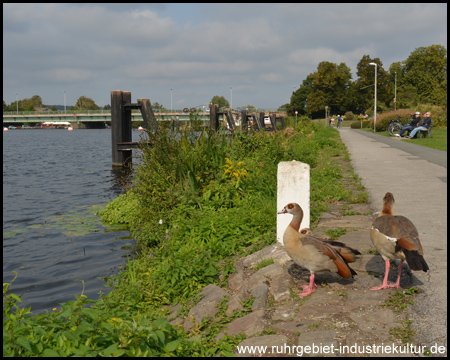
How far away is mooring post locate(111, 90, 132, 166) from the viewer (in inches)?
802

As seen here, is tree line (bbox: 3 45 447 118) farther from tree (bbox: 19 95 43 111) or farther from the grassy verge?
tree (bbox: 19 95 43 111)

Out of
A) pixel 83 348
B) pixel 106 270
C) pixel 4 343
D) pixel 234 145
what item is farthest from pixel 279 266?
pixel 234 145

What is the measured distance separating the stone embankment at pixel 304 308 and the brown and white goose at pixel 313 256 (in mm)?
225

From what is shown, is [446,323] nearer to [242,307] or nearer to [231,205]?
[242,307]

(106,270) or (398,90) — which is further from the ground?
(398,90)

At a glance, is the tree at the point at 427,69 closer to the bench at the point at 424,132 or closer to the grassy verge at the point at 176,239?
the bench at the point at 424,132

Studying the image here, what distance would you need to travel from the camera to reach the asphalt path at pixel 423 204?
4.13 metres

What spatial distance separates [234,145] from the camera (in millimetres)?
10977

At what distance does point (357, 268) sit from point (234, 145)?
5.99 meters

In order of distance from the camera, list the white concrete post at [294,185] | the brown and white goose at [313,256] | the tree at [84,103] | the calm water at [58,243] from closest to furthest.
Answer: the brown and white goose at [313,256], the white concrete post at [294,185], the calm water at [58,243], the tree at [84,103]

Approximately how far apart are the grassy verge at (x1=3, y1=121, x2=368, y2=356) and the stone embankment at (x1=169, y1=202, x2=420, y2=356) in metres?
0.28

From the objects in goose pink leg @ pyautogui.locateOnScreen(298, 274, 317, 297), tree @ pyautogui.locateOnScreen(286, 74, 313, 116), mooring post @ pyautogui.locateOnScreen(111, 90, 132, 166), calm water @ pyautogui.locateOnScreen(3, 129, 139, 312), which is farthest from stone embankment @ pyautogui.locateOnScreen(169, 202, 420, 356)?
tree @ pyautogui.locateOnScreen(286, 74, 313, 116)

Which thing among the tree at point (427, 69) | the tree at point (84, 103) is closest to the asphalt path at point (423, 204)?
the tree at point (427, 69)

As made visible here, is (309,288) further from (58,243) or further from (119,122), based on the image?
(119,122)
